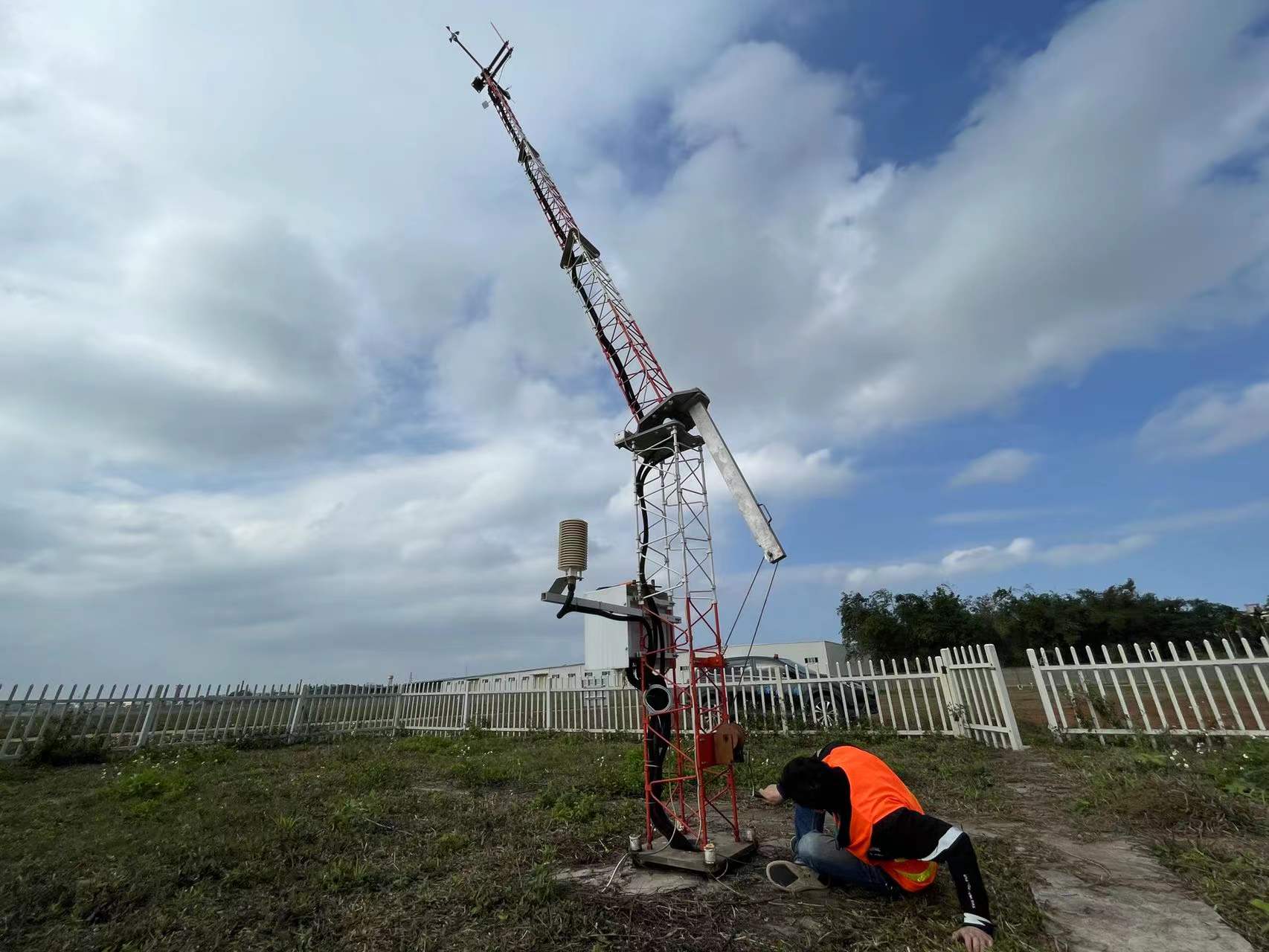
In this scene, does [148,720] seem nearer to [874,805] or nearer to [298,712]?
[298,712]

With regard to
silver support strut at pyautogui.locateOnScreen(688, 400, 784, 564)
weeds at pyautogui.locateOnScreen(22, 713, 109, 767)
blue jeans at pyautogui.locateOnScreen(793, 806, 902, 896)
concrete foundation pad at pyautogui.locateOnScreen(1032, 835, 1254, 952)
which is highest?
silver support strut at pyautogui.locateOnScreen(688, 400, 784, 564)

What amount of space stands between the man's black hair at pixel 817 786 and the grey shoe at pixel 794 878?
0.91 metres

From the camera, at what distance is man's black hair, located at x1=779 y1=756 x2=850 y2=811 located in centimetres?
393

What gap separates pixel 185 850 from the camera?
5852 millimetres

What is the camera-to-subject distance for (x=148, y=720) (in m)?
14.8

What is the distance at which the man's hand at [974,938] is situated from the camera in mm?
3357

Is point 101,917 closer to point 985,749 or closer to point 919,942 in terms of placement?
point 919,942

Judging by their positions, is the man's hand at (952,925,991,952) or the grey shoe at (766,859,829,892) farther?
the grey shoe at (766,859,829,892)

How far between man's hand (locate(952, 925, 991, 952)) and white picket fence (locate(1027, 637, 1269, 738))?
7205mm

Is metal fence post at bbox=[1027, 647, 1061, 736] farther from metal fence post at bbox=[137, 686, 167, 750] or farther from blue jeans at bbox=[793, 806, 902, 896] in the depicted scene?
metal fence post at bbox=[137, 686, 167, 750]

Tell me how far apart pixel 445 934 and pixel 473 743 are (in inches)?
467

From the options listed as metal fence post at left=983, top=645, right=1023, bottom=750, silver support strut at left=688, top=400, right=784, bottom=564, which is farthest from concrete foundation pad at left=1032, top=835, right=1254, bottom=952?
metal fence post at left=983, top=645, right=1023, bottom=750

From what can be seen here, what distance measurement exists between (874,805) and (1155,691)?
382 inches

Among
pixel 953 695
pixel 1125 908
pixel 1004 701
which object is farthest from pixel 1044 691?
pixel 1125 908
